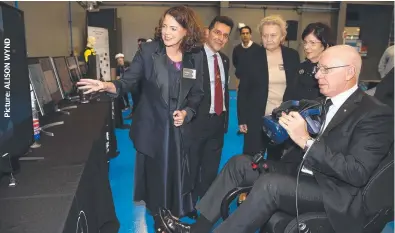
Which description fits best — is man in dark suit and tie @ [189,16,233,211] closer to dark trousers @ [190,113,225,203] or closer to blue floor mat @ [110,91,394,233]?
dark trousers @ [190,113,225,203]

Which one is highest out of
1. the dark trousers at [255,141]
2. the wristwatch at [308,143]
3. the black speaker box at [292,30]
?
the black speaker box at [292,30]

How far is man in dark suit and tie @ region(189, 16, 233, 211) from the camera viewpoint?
221 centimetres

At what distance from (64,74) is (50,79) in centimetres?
50

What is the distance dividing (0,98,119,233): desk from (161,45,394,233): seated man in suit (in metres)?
0.54

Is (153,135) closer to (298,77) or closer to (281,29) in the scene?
(298,77)

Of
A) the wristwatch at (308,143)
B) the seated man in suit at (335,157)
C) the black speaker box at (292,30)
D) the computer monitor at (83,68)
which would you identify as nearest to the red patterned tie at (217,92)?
the seated man in suit at (335,157)

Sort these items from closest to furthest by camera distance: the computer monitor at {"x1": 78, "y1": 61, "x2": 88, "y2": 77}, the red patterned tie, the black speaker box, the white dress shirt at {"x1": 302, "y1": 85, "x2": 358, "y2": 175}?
the white dress shirt at {"x1": 302, "y1": 85, "x2": 358, "y2": 175}
the red patterned tie
the computer monitor at {"x1": 78, "y1": 61, "x2": 88, "y2": 77}
the black speaker box

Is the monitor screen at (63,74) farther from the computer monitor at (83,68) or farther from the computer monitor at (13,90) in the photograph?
the computer monitor at (13,90)

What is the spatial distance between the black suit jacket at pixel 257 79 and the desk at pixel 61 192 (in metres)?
1.15

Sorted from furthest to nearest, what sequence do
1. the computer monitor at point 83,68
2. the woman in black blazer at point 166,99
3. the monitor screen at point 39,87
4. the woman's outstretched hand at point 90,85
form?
the computer monitor at point 83,68
the monitor screen at point 39,87
the woman in black blazer at point 166,99
the woman's outstretched hand at point 90,85

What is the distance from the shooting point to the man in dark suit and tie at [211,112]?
7.23 ft

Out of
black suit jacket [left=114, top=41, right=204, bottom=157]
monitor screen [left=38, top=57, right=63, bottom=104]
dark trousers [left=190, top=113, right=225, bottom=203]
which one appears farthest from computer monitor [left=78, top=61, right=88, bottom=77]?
black suit jacket [left=114, top=41, right=204, bottom=157]

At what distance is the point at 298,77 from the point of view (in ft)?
7.32

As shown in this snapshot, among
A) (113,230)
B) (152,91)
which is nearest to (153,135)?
(152,91)
